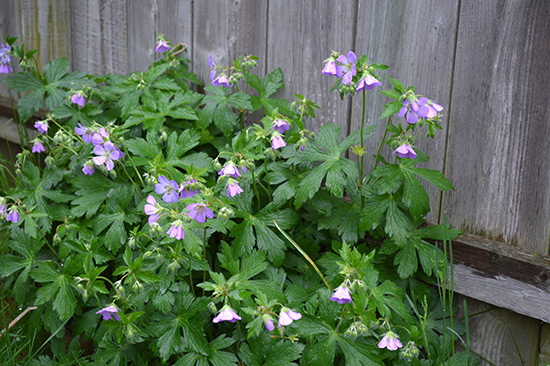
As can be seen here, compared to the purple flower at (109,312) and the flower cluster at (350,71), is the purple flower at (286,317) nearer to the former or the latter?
the purple flower at (109,312)

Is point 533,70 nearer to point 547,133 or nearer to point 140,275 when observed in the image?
point 547,133

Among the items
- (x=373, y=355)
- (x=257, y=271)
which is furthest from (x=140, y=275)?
(x=373, y=355)

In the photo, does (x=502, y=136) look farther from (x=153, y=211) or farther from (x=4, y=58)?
(x=4, y=58)

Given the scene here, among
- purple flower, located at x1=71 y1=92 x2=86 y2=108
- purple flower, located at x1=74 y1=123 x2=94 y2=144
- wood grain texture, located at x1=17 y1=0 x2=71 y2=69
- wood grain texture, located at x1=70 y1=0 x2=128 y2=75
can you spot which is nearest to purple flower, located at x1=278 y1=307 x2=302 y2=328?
purple flower, located at x1=74 y1=123 x2=94 y2=144

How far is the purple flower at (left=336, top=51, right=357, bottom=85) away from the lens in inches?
74.1

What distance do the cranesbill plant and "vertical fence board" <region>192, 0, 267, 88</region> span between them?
→ 0.09m

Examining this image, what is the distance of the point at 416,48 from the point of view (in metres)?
2.05

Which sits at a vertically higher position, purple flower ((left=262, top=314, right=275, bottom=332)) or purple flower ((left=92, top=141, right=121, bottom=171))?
purple flower ((left=92, top=141, right=121, bottom=171))

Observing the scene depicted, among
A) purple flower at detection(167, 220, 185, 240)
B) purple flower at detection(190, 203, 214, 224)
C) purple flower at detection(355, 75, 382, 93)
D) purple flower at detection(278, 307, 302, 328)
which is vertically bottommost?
purple flower at detection(278, 307, 302, 328)

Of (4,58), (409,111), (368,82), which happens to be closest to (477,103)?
(409,111)

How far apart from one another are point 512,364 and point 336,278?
2.61 feet

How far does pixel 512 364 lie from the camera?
205 cm

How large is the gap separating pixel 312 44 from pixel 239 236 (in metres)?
0.87

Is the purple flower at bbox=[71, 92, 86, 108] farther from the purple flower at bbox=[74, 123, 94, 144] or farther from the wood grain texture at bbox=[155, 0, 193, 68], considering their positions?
the wood grain texture at bbox=[155, 0, 193, 68]
